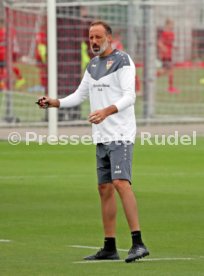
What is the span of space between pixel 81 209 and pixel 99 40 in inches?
159

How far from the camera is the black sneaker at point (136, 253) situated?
10633 millimetres

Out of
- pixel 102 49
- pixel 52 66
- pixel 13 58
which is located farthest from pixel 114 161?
pixel 13 58

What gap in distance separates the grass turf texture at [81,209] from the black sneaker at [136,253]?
0.07 m

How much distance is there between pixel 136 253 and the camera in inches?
419

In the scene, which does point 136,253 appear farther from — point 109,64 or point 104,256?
point 109,64

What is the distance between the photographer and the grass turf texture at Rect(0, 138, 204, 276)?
10547 millimetres

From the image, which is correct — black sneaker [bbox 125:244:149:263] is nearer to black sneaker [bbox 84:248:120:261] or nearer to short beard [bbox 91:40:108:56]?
black sneaker [bbox 84:248:120:261]

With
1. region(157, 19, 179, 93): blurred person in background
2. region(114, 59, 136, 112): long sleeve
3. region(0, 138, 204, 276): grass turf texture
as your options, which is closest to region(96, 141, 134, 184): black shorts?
region(114, 59, 136, 112): long sleeve

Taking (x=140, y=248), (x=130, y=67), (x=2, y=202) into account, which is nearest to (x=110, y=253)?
(x=140, y=248)

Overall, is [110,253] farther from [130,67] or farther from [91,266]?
[130,67]

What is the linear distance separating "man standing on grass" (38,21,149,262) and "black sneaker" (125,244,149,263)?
0.04 feet

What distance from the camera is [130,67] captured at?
10.9 metres

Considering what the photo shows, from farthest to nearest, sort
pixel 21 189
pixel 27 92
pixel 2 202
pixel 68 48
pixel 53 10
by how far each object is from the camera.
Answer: pixel 27 92
pixel 68 48
pixel 53 10
pixel 21 189
pixel 2 202

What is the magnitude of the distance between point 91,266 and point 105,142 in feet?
3.59
